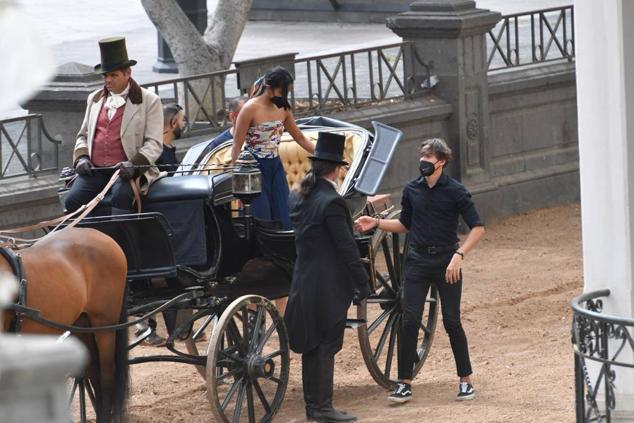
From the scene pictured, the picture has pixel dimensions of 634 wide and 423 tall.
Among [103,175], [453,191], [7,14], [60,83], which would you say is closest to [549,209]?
[60,83]

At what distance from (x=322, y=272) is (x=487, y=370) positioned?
7.40 ft

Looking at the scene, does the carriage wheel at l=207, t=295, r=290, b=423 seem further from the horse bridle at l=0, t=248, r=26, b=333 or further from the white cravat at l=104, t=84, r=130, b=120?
the white cravat at l=104, t=84, r=130, b=120

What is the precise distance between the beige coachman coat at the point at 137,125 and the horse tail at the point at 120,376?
3.45ft

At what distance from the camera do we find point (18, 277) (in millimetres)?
6492

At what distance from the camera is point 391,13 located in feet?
85.1

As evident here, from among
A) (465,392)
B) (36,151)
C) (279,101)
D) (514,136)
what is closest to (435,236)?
(465,392)

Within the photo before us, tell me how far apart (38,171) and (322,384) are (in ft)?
15.6

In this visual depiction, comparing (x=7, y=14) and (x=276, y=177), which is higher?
(x=7, y=14)

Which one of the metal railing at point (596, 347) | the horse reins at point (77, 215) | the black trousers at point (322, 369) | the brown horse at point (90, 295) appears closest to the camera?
the metal railing at point (596, 347)

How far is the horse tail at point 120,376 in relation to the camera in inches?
289

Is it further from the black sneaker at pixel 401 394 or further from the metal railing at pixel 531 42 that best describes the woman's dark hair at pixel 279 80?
the metal railing at pixel 531 42

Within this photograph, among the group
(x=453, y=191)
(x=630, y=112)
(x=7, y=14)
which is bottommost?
(x=453, y=191)

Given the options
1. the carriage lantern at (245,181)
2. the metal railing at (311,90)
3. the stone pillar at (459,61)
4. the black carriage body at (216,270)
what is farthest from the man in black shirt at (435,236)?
the stone pillar at (459,61)

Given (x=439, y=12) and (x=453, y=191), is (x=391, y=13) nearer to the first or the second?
(x=439, y=12)
